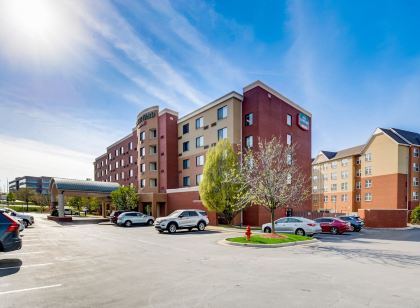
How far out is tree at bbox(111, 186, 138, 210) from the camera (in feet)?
127

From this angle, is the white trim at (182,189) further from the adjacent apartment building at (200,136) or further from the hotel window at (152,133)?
the hotel window at (152,133)

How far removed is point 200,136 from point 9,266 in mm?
28703

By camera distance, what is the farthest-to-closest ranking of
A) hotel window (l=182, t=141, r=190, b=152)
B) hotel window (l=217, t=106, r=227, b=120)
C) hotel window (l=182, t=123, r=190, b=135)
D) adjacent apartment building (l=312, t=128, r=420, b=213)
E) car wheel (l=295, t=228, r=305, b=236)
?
adjacent apartment building (l=312, t=128, r=420, b=213)
hotel window (l=182, t=123, r=190, b=135)
hotel window (l=182, t=141, r=190, b=152)
hotel window (l=217, t=106, r=227, b=120)
car wheel (l=295, t=228, r=305, b=236)

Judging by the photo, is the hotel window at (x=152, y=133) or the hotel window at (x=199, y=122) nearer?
the hotel window at (x=199, y=122)

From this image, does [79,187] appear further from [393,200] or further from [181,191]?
[393,200]

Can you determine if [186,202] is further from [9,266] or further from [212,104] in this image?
[9,266]

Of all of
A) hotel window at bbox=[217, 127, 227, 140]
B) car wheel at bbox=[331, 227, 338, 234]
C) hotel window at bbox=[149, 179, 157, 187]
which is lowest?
car wheel at bbox=[331, 227, 338, 234]

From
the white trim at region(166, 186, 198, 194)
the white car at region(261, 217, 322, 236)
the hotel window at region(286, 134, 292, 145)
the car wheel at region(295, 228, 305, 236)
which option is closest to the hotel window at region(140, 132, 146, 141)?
the white trim at region(166, 186, 198, 194)

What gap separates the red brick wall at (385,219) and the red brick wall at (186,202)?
59.2 feet

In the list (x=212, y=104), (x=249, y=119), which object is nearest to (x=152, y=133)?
(x=212, y=104)

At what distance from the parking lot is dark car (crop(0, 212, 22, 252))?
2.04ft

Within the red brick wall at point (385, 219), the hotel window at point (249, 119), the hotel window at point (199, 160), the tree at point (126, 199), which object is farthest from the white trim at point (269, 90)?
the tree at point (126, 199)

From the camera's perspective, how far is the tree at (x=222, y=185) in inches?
1086

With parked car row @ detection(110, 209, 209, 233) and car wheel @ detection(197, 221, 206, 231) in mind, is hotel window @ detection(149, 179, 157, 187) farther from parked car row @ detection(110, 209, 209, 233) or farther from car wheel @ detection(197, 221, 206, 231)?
car wheel @ detection(197, 221, 206, 231)
